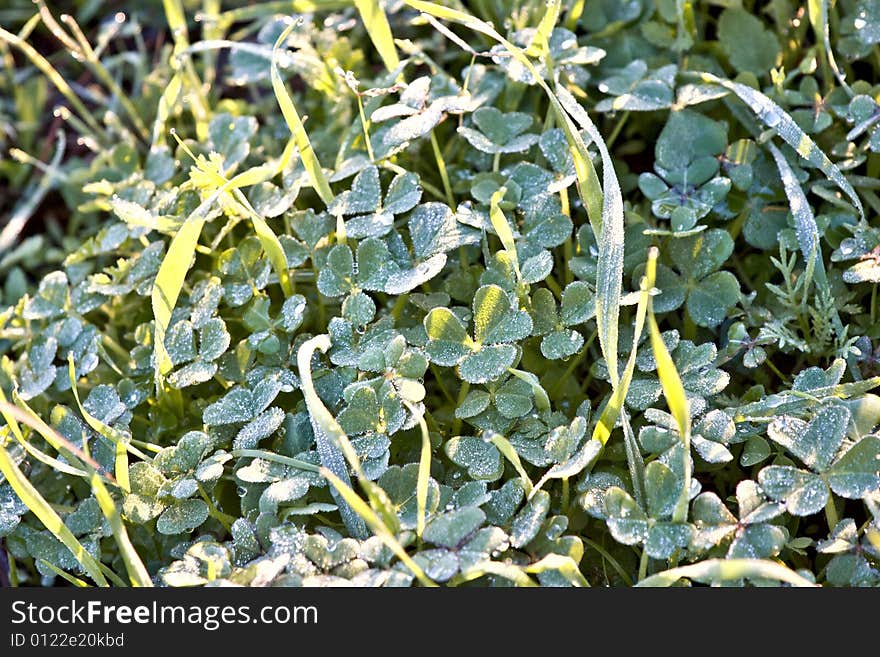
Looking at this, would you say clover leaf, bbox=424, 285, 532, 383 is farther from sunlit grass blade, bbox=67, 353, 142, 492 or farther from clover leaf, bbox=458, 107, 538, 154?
sunlit grass blade, bbox=67, 353, 142, 492

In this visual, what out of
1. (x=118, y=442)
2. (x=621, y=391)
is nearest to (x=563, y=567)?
(x=621, y=391)

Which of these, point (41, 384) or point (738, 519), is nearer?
point (738, 519)

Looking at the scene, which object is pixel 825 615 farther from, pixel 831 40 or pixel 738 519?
pixel 831 40

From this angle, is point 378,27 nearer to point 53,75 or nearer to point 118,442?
point 53,75

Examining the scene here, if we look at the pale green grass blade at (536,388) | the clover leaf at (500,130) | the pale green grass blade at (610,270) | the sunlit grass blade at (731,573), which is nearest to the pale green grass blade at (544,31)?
the clover leaf at (500,130)

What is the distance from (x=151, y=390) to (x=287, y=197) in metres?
0.47

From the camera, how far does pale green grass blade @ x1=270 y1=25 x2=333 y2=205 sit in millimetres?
1631

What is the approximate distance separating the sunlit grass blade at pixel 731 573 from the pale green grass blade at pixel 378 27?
1179 mm

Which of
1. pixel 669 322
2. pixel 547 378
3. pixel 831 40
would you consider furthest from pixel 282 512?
pixel 831 40

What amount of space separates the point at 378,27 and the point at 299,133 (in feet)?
1.08

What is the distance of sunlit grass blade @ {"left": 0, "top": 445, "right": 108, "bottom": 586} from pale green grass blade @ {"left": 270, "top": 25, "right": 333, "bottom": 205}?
0.74m

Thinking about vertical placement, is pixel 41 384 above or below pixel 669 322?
above

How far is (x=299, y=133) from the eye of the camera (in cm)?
170

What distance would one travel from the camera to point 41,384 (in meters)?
1.78
